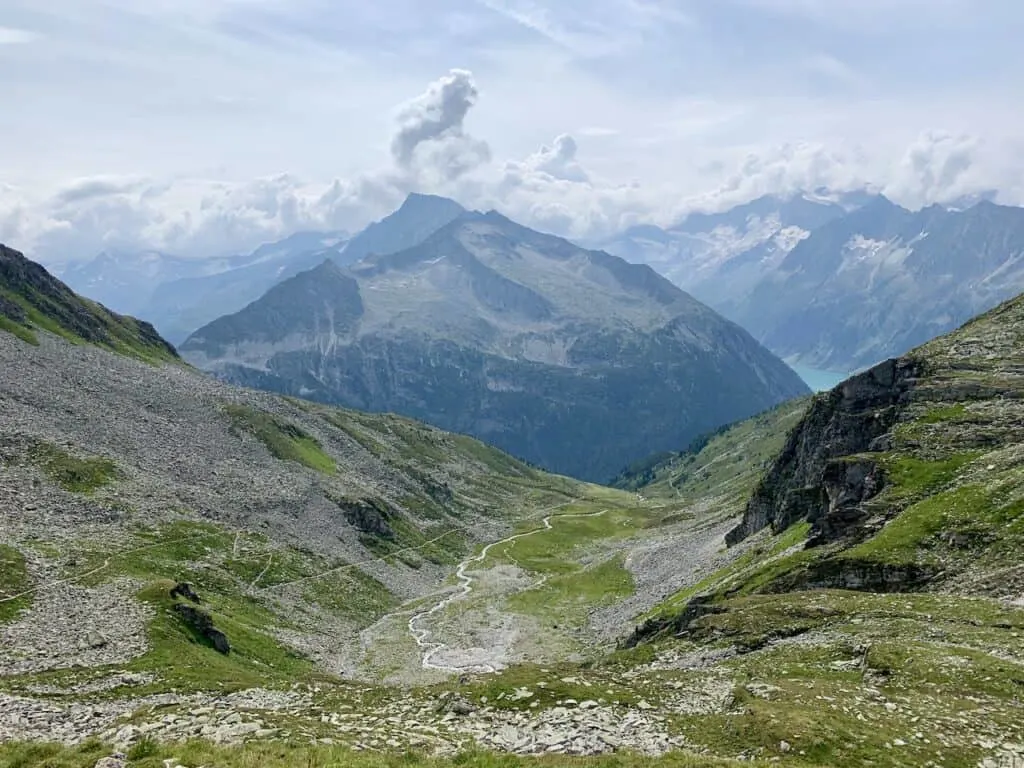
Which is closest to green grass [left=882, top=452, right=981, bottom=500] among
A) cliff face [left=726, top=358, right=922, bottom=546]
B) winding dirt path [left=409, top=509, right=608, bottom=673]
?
cliff face [left=726, top=358, right=922, bottom=546]

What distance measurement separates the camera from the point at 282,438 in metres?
167

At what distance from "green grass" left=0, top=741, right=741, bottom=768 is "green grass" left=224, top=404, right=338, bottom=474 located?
5198 inches

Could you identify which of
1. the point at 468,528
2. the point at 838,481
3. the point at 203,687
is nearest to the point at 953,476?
the point at 838,481

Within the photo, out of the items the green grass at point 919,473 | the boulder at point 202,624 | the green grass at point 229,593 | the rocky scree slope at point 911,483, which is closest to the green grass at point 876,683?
the rocky scree slope at point 911,483

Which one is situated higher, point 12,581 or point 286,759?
point 286,759

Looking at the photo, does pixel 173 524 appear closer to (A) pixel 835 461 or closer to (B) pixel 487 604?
(B) pixel 487 604

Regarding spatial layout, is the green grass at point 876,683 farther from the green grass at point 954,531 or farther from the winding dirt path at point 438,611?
the winding dirt path at point 438,611

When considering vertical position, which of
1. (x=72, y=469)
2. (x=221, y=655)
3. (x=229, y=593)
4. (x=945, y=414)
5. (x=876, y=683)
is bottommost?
(x=229, y=593)

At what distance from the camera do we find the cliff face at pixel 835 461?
243 ft

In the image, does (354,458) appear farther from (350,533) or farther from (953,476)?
(953,476)

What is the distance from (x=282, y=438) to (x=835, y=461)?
4759 inches

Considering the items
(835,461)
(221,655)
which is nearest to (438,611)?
(221,655)

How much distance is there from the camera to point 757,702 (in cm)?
3341

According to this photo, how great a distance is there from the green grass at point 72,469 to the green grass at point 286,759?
264 ft
